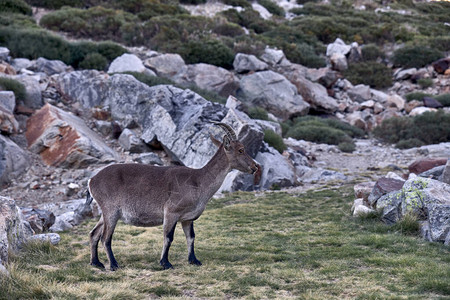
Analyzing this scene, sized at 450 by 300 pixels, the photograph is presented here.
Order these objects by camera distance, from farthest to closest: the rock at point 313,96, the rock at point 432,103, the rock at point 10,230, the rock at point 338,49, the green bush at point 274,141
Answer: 1. the rock at point 338,49
2. the rock at point 313,96
3. the rock at point 432,103
4. the green bush at point 274,141
5. the rock at point 10,230

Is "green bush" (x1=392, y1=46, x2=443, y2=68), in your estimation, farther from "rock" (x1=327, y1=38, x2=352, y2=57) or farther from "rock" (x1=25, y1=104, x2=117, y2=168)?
"rock" (x1=25, y1=104, x2=117, y2=168)

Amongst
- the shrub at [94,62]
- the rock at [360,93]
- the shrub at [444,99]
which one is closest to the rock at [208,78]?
the shrub at [94,62]

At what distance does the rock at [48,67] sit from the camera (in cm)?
2636

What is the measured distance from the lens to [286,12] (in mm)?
64562

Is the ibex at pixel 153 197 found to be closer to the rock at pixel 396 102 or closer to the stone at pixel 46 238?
the stone at pixel 46 238

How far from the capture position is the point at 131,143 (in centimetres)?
2077

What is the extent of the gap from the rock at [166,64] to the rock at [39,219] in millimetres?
19451

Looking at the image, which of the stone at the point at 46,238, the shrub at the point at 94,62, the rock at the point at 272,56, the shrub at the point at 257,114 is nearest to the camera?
the stone at the point at 46,238

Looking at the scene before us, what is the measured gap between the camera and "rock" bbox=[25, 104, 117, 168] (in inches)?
754

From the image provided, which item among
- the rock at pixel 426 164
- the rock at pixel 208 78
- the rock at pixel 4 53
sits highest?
the rock at pixel 426 164

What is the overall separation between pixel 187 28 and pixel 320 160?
2157 cm

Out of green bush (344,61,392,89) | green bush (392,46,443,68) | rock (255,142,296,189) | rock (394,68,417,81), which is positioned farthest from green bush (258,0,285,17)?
rock (255,142,296,189)

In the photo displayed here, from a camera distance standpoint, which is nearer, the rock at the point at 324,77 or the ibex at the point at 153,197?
the ibex at the point at 153,197

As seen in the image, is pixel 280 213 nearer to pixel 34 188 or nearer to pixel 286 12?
pixel 34 188
